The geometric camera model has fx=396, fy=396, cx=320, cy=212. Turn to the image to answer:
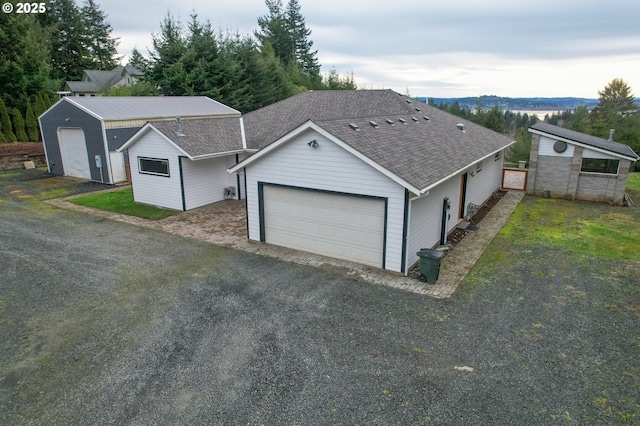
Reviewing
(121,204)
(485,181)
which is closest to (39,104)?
(121,204)

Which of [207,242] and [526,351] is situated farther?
[207,242]

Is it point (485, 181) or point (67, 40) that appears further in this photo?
point (67, 40)

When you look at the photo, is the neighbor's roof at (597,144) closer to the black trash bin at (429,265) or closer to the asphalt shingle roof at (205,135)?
the black trash bin at (429,265)

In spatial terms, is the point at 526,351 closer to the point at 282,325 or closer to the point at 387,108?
the point at 282,325

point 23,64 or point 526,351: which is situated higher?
point 23,64

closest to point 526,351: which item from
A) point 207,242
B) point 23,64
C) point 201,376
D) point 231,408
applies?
point 231,408

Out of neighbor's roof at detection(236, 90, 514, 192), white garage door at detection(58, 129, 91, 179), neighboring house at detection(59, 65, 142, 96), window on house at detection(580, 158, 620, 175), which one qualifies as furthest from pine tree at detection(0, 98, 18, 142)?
window on house at detection(580, 158, 620, 175)

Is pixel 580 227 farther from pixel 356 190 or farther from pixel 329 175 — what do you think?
pixel 329 175

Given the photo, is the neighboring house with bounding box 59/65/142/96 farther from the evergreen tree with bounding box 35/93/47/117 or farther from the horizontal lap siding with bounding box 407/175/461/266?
the horizontal lap siding with bounding box 407/175/461/266
